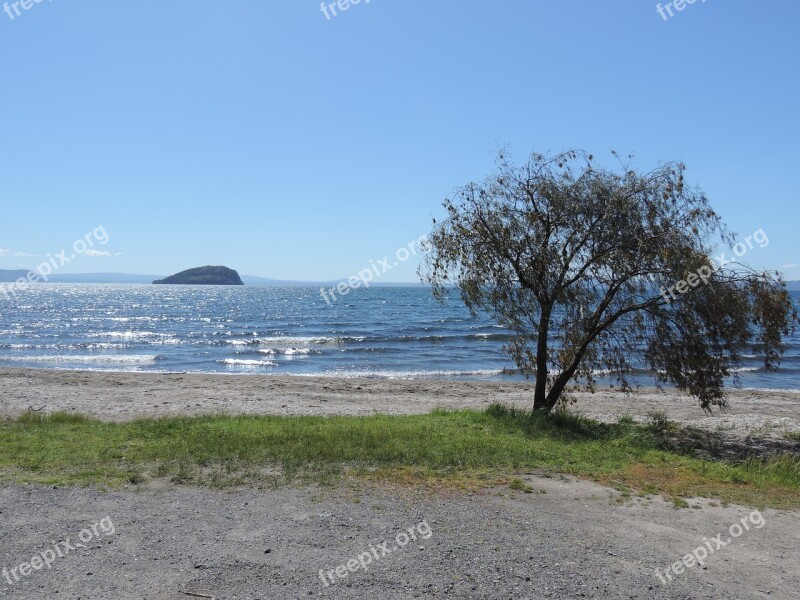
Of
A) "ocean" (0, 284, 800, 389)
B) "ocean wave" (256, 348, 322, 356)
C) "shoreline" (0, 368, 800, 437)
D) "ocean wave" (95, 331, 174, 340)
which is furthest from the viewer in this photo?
"ocean wave" (95, 331, 174, 340)

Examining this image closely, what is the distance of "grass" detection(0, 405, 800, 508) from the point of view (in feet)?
29.6

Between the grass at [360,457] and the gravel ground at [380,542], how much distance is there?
0.71 m

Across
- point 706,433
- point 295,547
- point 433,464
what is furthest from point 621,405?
point 295,547

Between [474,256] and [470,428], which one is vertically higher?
[474,256]

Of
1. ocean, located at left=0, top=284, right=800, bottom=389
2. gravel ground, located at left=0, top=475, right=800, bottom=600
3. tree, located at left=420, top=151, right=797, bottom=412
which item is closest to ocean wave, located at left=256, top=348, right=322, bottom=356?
ocean, located at left=0, top=284, right=800, bottom=389

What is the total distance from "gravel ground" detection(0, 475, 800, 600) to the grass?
0.71 meters

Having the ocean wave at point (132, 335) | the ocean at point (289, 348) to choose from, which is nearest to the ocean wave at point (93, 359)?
the ocean at point (289, 348)

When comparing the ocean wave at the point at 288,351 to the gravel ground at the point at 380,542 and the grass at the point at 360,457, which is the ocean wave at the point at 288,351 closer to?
the grass at the point at 360,457

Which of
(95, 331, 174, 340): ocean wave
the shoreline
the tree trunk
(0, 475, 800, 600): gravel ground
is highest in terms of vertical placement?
the tree trunk

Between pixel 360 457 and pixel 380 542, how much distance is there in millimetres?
3415

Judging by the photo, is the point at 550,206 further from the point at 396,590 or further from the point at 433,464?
the point at 396,590

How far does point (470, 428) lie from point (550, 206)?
564 centimetres

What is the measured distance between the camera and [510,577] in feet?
19.3

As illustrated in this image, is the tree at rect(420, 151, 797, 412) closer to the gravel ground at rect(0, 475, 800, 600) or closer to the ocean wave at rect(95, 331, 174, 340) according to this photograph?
the gravel ground at rect(0, 475, 800, 600)
